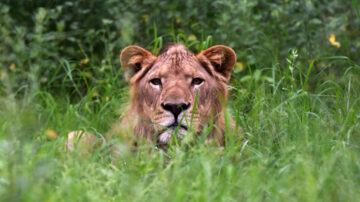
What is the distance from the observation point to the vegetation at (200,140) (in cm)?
311

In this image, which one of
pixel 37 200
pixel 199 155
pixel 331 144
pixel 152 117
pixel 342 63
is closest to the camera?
pixel 37 200

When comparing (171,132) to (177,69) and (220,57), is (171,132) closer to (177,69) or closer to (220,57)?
(177,69)

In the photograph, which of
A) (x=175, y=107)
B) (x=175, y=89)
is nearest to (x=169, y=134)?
(x=175, y=107)

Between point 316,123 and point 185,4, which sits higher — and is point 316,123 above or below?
below

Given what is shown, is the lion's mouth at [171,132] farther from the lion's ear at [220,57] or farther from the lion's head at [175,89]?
the lion's ear at [220,57]

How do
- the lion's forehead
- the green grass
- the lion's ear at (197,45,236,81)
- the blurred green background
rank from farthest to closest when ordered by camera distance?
the blurred green background → the lion's ear at (197,45,236,81) → the lion's forehead → the green grass

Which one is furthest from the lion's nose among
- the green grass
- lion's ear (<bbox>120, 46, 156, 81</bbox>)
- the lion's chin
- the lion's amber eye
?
lion's ear (<bbox>120, 46, 156, 81</bbox>)

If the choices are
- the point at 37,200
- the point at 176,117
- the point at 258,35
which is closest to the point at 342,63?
the point at 258,35

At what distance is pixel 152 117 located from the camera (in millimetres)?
4359

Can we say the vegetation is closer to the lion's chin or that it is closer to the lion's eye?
the lion's chin

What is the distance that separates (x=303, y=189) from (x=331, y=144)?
3.44 ft

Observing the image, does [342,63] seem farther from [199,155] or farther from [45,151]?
[45,151]

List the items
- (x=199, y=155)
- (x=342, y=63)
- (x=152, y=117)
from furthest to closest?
(x=342, y=63) → (x=152, y=117) → (x=199, y=155)

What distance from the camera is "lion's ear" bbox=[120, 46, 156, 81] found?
15.3 ft
